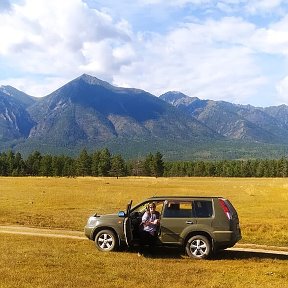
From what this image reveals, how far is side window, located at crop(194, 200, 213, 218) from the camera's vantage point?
1648 cm

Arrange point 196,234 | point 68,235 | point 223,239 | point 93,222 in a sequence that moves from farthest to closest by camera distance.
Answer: point 68,235 → point 93,222 → point 196,234 → point 223,239

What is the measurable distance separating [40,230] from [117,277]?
11.8 metres

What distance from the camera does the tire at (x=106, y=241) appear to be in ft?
55.8

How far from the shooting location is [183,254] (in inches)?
669

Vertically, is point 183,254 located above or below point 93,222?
below

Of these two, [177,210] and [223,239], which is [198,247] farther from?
[177,210]

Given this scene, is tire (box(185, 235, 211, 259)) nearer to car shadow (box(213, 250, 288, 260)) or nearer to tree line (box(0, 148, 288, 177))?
car shadow (box(213, 250, 288, 260))

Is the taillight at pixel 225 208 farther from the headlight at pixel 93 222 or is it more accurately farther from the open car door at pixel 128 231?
the headlight at pixel 93 222

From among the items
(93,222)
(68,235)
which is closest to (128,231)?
(93,222)

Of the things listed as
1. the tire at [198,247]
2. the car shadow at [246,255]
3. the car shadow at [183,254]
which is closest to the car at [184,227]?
the tire at [198,247]

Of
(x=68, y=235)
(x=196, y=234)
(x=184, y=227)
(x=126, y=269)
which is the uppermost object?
(x=184, y=227)

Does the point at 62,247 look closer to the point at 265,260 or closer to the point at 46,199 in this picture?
the point at 265,260

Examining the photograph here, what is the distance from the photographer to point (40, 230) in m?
24.0

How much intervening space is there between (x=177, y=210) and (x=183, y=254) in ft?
5.42
